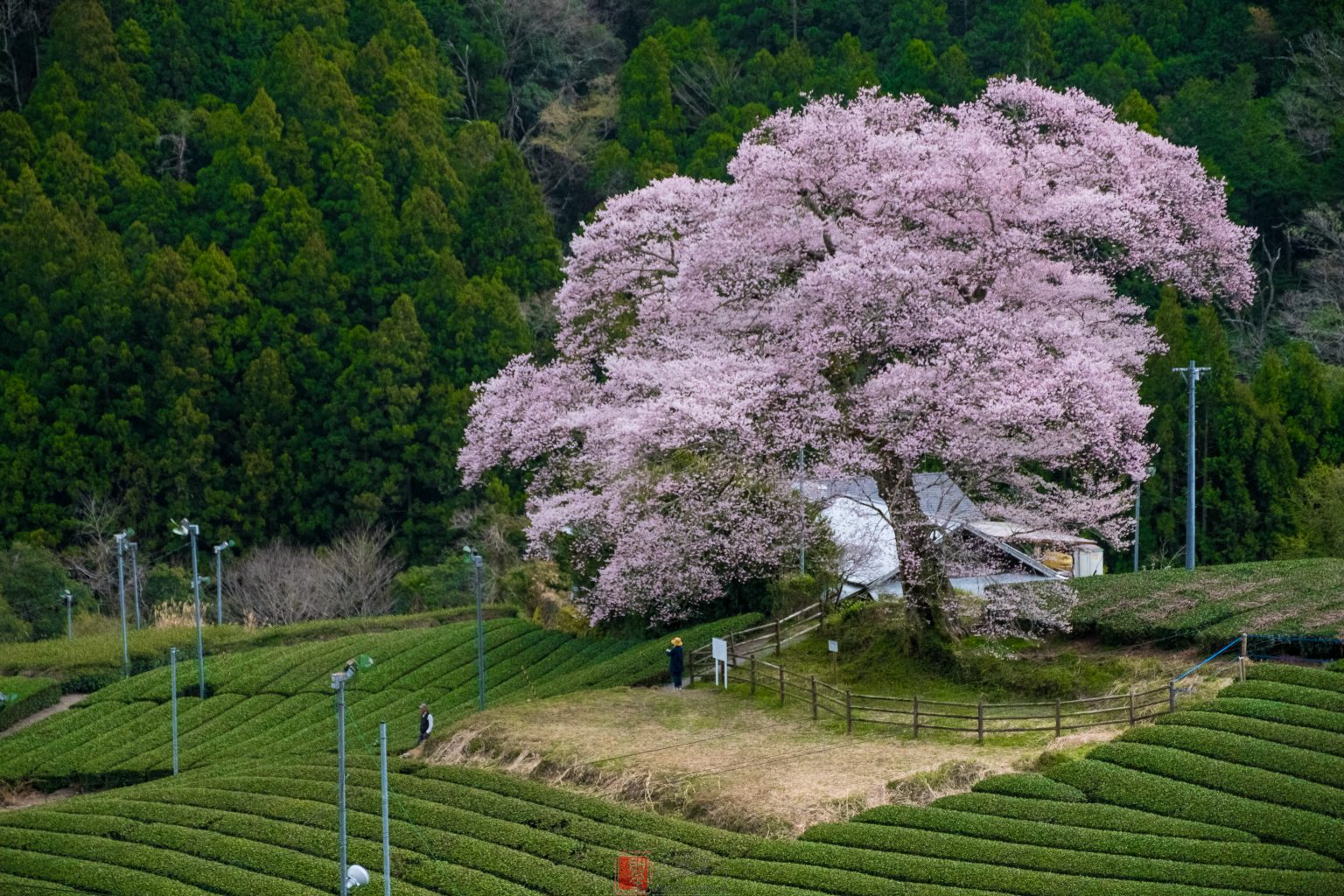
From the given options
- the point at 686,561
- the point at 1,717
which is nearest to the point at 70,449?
the point at 1,717

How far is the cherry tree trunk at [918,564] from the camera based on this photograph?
29406 mm

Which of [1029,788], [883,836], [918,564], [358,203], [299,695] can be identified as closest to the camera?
[883,836]

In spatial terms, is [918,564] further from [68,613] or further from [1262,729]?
[68,613]

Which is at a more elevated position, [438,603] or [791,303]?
[791,303]

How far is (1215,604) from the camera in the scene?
29.8m

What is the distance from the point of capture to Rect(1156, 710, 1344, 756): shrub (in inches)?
941

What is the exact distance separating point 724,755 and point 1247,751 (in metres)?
7.74

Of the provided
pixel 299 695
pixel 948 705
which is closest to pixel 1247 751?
pixel 948 705

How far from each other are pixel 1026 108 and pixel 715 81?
4632 centimetres

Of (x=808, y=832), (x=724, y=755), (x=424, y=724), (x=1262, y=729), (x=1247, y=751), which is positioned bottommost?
(x=808, y=832)

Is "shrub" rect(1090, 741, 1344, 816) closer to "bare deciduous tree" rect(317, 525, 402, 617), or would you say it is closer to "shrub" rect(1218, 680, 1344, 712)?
"shrub" rect(1218, 680, 1344, 712)

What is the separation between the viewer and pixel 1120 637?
98.4ft

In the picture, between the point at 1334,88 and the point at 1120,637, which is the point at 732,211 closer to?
the point at 1120,637

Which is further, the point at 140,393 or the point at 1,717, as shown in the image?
the point at 140,393
